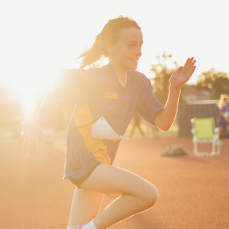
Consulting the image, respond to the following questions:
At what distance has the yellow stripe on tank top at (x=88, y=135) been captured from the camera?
2.47 meters

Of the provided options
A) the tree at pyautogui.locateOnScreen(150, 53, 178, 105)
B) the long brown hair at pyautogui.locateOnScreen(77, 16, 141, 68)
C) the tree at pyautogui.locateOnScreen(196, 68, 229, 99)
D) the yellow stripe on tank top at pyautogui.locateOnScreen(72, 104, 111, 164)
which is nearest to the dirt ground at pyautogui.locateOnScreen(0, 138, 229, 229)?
the yellow stripe on tank top at pyautogui.locateOnScreen(72, 104, 111, 164)

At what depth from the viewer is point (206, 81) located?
282ft

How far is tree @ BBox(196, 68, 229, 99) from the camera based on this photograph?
266 feet

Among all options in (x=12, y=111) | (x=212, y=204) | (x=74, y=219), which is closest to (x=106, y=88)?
(x=74, y=219)

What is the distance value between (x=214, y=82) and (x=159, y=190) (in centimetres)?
7995

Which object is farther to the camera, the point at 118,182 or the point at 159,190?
the point at 159,190

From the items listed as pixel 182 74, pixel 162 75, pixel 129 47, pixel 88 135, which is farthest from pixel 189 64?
pixel 162 75

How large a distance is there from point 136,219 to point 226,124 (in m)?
10.6

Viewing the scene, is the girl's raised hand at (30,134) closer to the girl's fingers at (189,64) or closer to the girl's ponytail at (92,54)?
the girl's ponytail at (92,54)

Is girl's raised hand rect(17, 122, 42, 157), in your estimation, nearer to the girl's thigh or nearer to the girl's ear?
the girl's thigh

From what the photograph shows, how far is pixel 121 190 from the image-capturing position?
2.32 metres

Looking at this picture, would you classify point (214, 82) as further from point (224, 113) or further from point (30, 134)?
point (30, 134)

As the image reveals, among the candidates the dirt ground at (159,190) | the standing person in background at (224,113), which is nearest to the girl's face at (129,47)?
the dirt ground at (159,190)

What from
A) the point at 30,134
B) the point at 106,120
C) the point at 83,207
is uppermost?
the point at 106,120
